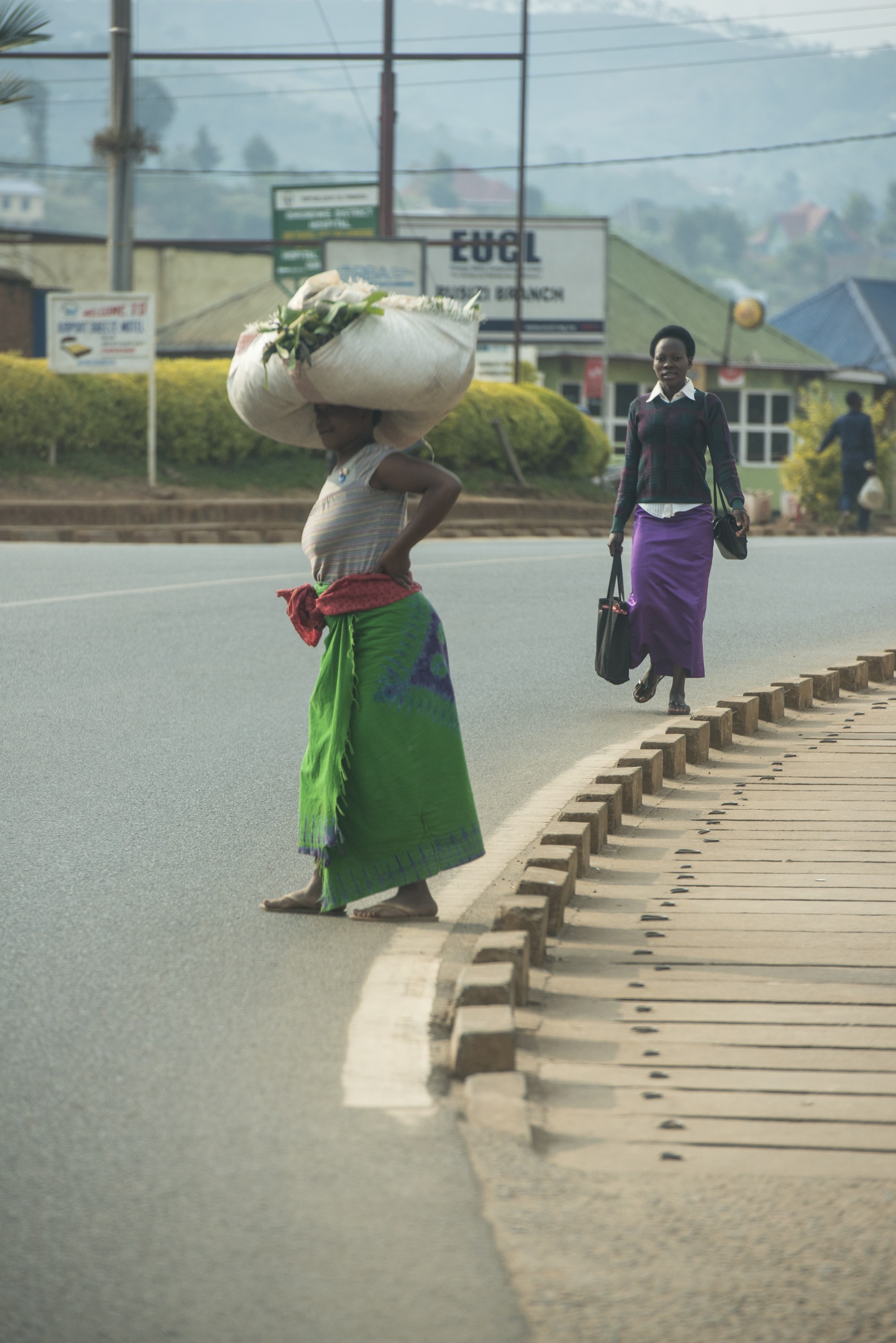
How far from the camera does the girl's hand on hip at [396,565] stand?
16.6ft

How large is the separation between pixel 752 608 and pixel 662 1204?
36.6ft

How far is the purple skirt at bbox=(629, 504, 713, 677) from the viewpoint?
356 inches

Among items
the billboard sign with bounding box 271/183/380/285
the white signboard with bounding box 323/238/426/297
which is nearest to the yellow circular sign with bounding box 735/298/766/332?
the billboard sign with bounding box 271/183/380/285

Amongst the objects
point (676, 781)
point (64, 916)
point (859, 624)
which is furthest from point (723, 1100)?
point (859, 624)

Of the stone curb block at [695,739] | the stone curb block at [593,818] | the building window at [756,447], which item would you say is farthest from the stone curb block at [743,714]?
the building window at [756,447]

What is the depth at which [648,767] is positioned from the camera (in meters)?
6.57

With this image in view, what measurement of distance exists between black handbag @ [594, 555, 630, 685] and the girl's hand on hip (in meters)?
3.96

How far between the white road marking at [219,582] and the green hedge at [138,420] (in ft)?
18.8

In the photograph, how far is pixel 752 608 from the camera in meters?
13.9

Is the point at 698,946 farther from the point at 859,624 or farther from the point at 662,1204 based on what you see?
the point at 859,624

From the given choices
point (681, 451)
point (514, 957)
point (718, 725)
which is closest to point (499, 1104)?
point (514, 957)

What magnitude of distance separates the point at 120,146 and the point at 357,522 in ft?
73.0

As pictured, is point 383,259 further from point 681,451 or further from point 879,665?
point 681,451

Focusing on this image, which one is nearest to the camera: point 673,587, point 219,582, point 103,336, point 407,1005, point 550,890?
point 407,1005
